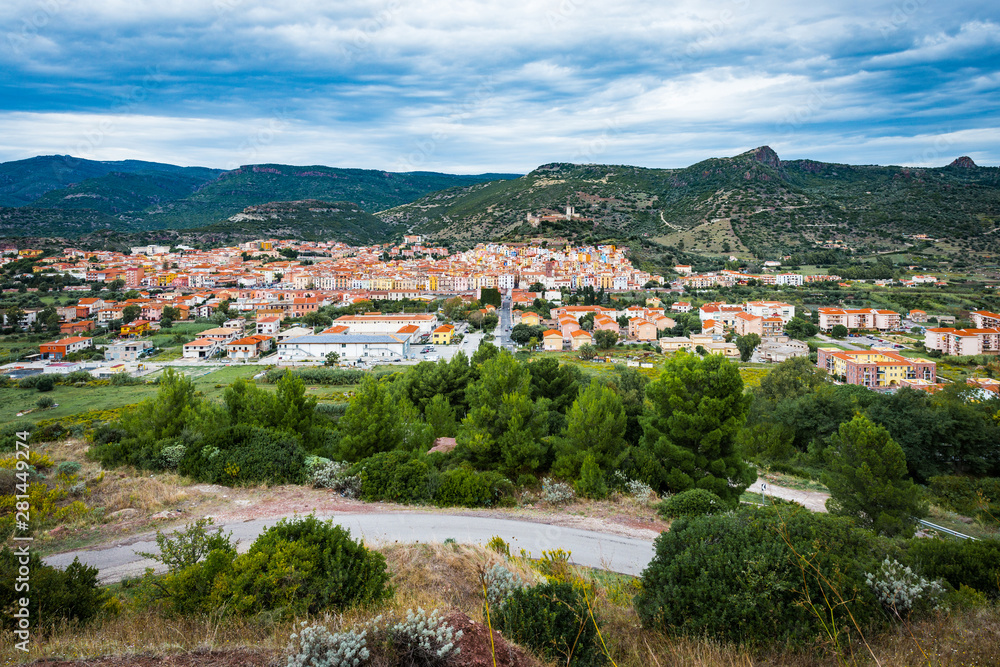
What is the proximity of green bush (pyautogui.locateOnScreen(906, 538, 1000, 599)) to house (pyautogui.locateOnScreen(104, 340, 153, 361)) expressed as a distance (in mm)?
41801

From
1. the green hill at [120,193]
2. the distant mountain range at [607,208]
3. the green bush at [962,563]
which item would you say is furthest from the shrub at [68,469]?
the green hill at [120,193]

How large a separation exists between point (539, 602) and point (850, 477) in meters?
9.67

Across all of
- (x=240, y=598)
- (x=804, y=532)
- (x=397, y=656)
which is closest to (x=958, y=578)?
(x=804, y=532)

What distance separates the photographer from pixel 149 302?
1930 inches

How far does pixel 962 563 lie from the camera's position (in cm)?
446

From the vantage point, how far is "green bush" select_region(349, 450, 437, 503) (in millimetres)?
6879

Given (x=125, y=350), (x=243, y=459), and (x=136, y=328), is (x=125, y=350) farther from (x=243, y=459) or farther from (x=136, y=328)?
(x=243, y=459)

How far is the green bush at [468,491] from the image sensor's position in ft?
22.4

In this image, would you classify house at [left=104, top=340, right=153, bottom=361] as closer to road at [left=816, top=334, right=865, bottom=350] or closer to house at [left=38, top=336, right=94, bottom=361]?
house at [left=38, top=336, right=94, bottom=361]

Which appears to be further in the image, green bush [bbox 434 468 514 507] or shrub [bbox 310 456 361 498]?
shrub [bbox 310 456 361 498]

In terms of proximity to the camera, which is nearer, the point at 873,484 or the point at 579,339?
the point at 873,484

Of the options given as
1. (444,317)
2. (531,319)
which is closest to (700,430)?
(531,319)

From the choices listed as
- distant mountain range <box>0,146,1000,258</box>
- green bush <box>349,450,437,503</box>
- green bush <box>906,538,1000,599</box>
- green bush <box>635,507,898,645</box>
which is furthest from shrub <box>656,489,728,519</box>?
distant mountain range <box>0,146,1000,258</box>

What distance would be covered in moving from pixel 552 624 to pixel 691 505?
3.88 m
